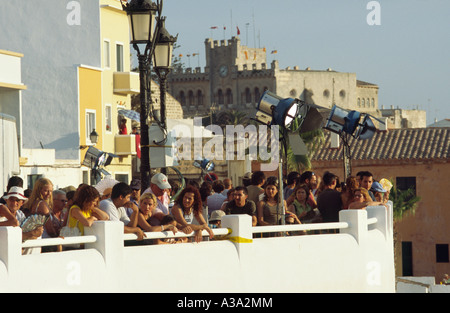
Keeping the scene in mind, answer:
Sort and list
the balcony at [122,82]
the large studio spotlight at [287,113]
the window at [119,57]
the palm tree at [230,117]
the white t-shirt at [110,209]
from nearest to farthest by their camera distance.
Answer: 1. the white t-shirt at [110,209]
2. the large studio spotlight at [287,113]
3. the balcony at [122,82]
4. the window at [119,57]
5. the palm tree at [230,117]

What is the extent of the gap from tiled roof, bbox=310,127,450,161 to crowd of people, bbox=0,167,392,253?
30684 mm

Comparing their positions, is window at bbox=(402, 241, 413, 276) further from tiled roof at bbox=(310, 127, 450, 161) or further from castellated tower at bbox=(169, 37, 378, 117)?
castellated tower at bbox=(169, 37, 378, 117)

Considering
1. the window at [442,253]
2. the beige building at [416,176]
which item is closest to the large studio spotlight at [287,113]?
the beige building at [416,176]

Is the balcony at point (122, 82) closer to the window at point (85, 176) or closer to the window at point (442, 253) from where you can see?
the window at point (85, 176)

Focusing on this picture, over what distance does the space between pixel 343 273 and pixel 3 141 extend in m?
7.03

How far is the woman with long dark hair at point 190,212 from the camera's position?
1150 cm

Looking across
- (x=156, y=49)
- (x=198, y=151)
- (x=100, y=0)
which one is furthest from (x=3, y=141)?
(x=198, y=151)

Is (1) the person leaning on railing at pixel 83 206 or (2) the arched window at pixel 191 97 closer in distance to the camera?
(1) the person leaning on railing at pixel 83 206

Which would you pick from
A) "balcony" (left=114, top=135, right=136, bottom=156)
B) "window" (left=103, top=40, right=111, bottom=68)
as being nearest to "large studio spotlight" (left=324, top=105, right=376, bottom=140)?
"window" (left=103, top=40, right=111, bottom=68)

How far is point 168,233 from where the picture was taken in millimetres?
11062

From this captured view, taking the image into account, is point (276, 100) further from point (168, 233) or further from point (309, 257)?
point (168, 233)

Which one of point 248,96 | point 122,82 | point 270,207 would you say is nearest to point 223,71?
point 248,96

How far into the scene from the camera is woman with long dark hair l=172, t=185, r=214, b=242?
11500 millimetres
